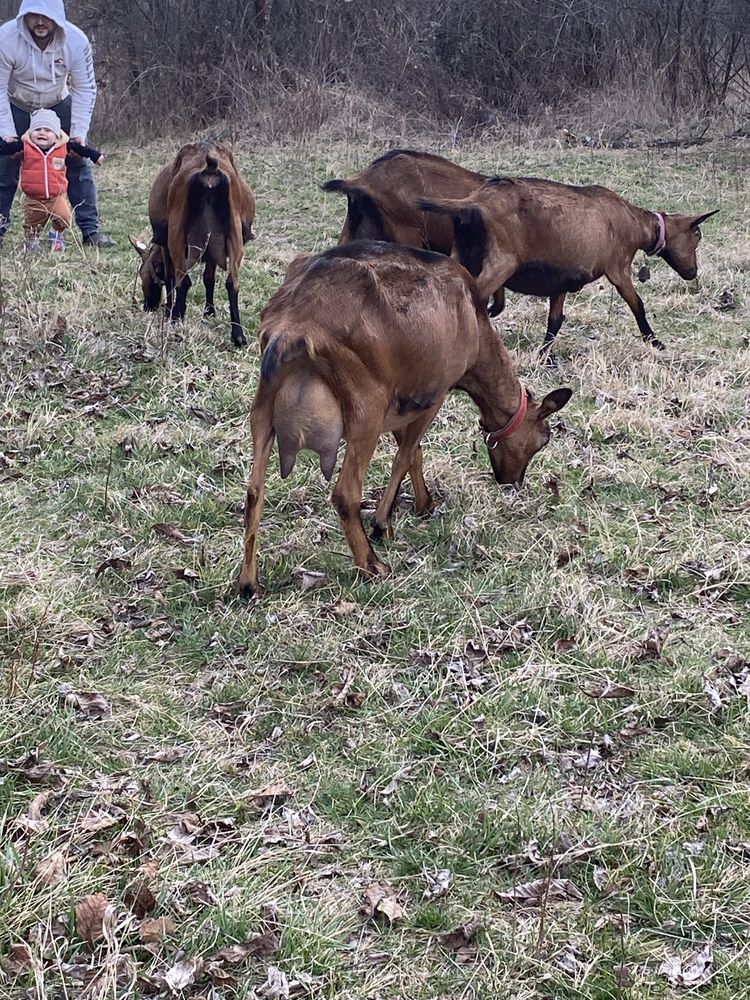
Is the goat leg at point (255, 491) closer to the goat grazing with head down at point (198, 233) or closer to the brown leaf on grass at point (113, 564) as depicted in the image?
the brown leaf on grass at point (113, 564)

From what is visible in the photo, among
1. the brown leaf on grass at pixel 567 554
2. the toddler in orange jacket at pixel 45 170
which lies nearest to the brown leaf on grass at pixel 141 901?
the brown leaf on grass at pixel 567 554

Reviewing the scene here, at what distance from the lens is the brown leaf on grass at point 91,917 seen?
3109mm

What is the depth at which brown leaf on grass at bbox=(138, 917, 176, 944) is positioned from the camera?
3.12 metres

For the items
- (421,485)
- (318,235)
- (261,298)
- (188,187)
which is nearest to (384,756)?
(421,485)

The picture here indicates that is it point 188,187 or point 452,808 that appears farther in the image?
point 188,187

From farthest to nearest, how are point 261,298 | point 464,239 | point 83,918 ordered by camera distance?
1. point 261,298
2. point 464,239
3. point 83,918

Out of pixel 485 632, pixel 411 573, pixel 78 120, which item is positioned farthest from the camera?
pixel 78 120

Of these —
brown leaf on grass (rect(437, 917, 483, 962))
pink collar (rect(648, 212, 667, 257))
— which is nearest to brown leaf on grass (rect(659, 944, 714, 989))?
brown leaf on grass (rect(437, 917, 483, 962))

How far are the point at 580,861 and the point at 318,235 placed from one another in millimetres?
9433

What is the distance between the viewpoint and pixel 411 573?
529 centimetres

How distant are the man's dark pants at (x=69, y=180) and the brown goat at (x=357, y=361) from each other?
21.8 ft

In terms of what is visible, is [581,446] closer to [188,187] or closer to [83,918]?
[188,187]

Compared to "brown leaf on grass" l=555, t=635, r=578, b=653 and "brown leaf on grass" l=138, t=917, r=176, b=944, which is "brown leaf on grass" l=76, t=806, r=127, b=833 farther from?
"brown leaf on grass" l=555, t=635, r=578, b=653

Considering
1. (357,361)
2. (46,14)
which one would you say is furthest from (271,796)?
(46,14)
